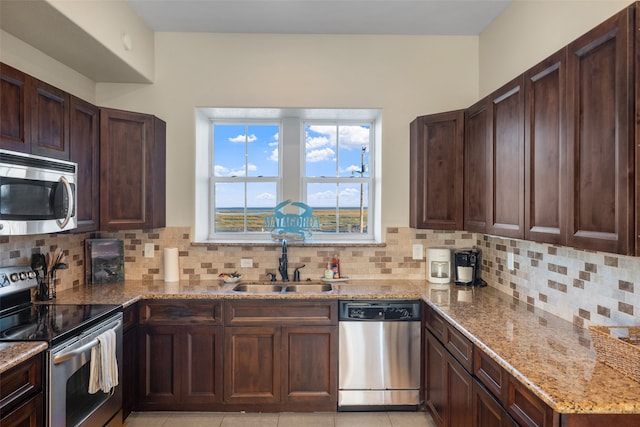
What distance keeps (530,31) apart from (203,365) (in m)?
3.25

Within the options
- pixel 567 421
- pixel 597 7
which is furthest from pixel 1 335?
pixel 597 7

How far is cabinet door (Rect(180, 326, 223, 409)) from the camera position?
2666mm

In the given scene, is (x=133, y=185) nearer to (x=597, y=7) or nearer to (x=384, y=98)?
(x=384, y=98)

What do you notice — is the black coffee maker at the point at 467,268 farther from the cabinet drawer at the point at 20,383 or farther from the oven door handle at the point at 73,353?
the cabinet drawer at the point at 20,383

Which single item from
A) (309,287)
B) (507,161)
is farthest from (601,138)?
(309,287)

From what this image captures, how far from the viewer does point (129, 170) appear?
112 inches

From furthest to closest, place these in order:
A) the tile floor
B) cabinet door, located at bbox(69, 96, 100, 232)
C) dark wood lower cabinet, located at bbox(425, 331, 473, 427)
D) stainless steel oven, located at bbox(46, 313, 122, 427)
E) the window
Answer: the window < the tile floor < cabinet door, located at bbox(69, 96, 100, 232) < dark wood lower cabinet, located at bbox(425, 331, 473, 427) < stainless steel oven, located at bbox(46, 313, 122, 427)

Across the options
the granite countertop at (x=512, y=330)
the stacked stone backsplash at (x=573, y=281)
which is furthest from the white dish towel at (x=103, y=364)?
the stacked stone backsplash at (x=573, y=281)

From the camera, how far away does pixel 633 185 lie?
1.28m

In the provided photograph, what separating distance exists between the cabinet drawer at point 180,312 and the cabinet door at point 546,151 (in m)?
2.11

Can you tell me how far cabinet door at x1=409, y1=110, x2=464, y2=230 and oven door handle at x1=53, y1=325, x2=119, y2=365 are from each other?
239 centimetres

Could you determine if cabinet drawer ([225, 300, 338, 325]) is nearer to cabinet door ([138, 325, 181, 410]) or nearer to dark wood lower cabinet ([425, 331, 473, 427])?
cabinet door ([138, 325, 181, 410])

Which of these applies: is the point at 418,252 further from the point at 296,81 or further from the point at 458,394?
the point at 296,81

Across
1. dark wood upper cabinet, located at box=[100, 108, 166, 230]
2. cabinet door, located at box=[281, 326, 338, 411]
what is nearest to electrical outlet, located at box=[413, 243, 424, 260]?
cabinet door, located at box=[281, 326, 338, 411]
